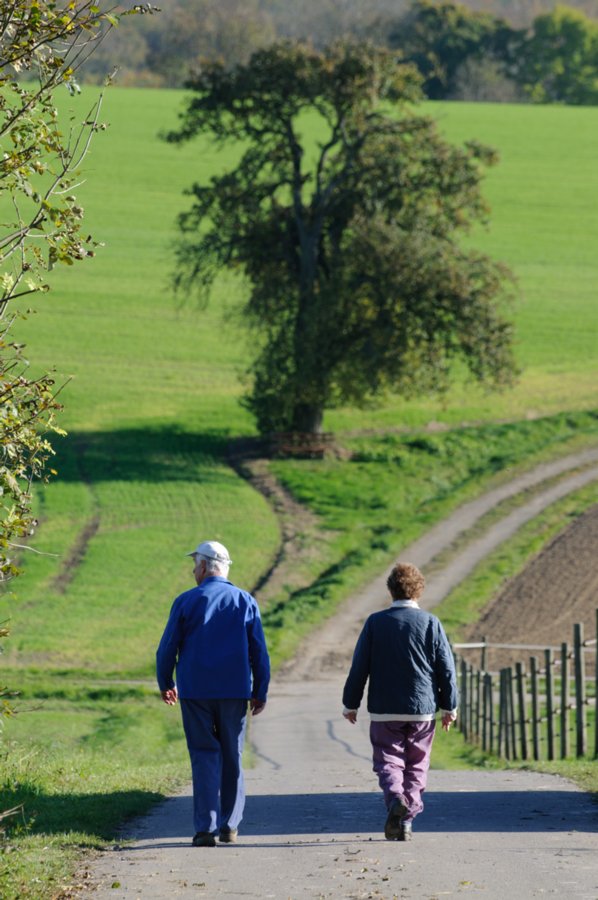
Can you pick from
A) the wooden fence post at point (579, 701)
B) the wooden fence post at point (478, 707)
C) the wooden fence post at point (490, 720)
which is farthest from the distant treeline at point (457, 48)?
the wooden fence post at point (579, 701)

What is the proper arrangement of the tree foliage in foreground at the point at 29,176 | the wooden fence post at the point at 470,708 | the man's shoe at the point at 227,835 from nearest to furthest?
the tree foliage in foreground at the point at 29,176, the man's shoe at the point at 227,835, the wooden fence post at the point at 470,708

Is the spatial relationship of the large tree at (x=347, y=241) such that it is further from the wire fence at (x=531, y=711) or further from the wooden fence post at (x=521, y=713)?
the wooden fence post at (x=521, y=713)

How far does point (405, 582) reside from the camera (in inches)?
393

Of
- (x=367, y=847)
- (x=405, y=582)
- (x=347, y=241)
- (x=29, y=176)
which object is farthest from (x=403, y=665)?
(x=347, y=241)

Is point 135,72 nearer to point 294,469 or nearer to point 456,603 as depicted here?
point 294,469

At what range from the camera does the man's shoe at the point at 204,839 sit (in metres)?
9.50

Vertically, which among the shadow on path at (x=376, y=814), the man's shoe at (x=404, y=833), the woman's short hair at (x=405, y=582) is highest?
the woman's short hair at (x=405, y=582)

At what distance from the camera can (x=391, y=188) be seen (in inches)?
1737

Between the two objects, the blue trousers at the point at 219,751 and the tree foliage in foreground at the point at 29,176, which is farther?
the blue trousers at the point at 219,751

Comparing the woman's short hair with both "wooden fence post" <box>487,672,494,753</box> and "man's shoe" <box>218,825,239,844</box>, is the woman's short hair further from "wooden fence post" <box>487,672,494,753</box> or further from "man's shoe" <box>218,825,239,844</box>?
"wooden fence post" <box>487,672,494,753</box>

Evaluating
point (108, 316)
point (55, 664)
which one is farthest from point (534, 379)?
point (55, 664)

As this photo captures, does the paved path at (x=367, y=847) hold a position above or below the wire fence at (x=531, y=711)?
above

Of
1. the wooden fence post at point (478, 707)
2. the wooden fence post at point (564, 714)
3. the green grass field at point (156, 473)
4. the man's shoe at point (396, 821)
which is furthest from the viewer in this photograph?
the wooden fence post at point (478, 707)

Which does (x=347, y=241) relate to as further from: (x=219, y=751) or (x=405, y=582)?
(x=219, y=751)
